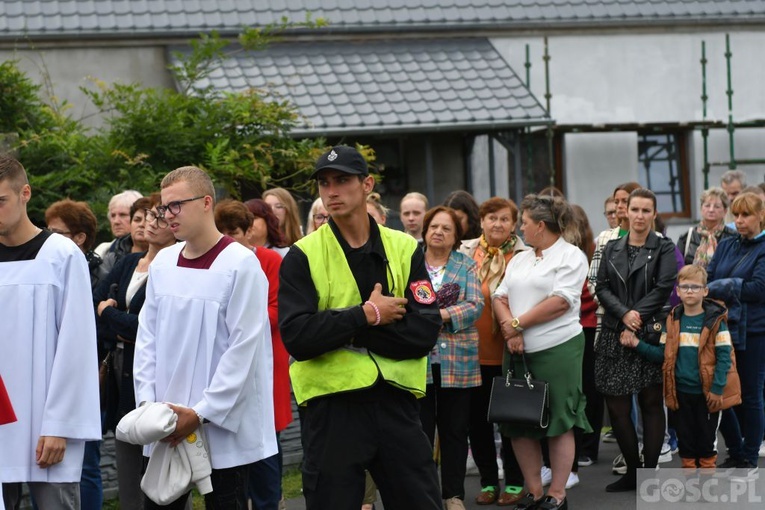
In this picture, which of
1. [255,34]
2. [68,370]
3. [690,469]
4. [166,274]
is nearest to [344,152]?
[166,274]

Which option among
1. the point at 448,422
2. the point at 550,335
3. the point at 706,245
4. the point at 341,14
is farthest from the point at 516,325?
the point at 341,14

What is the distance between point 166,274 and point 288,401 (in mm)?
1946

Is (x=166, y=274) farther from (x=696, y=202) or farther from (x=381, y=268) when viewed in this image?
(x=696, y=202)

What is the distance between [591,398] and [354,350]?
4680 mm

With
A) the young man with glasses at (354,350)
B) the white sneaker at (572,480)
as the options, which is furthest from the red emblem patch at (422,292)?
the white sneaker at (572,480)

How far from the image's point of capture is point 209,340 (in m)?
5.13

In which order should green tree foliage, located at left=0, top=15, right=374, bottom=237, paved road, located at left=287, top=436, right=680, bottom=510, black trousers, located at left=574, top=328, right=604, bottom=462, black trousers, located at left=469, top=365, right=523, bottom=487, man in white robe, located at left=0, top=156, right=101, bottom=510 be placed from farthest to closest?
green tree foliage, located at left=0, top=15, right=374, bottom=237 < black trousers, located at left=574, top=328, right=604, bottom=462 < black trousers, located at left=469, top=365, right=523, bottom=487 < paved road, located at left=287, top=436, right=680, bottom=510 < man in white robe, located at left=0, top=156, right=101, bottom=510

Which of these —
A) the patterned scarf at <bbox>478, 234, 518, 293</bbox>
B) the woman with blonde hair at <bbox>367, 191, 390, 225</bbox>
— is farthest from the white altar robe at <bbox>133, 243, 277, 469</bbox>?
the woman with blonde hair at <bbox>367, 191, 390, 225</bbox>

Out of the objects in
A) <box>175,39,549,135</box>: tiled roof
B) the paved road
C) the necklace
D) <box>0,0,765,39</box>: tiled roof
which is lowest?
the paved road

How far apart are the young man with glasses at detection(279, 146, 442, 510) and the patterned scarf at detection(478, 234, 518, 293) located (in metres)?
3.30

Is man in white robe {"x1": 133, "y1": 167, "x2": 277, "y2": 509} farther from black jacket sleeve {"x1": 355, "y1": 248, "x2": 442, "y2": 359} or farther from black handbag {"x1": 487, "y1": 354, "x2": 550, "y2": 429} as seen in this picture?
black handbag {"x1": 487, "y1": 354, "x2": 550, "y2": 429}

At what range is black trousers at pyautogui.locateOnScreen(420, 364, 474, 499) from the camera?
771 centimetres

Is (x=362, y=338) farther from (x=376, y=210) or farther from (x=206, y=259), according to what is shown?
(x=376, y=210)

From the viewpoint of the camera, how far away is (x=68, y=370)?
5148mm
